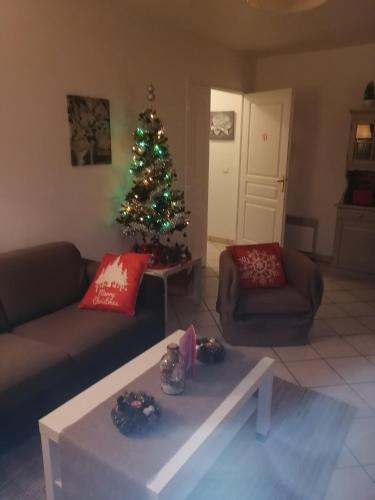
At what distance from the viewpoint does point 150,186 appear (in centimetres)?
334

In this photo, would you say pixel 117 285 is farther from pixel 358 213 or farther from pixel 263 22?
pixel 358 213

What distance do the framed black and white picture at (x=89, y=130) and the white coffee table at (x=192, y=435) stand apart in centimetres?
183

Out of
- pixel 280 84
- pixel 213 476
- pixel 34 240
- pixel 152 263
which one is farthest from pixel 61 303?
pixel 280 84

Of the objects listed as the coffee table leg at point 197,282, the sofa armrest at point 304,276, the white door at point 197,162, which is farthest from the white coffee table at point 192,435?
the white door at point 197,162

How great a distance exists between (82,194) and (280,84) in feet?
10.7

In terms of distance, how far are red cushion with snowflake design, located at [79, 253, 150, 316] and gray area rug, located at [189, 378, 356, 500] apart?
1.03 metres

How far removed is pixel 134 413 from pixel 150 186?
7.20 feet

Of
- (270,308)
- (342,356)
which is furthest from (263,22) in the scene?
(342,356)

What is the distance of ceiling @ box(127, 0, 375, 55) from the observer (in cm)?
322

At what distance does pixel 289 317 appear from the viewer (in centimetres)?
296

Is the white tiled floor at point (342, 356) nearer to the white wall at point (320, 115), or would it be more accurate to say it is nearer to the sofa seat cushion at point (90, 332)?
the sofa seat cushion at point (90, 332)

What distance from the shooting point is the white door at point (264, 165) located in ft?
15.3

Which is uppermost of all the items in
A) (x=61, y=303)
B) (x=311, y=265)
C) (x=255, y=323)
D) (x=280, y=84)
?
(x=280, y=84)

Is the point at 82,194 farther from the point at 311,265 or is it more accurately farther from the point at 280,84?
the point at 280,84
